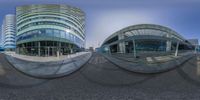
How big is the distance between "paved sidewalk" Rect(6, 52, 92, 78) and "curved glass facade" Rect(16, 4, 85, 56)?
0.66 m

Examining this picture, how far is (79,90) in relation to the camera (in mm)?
3939

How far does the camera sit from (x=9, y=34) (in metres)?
5.24

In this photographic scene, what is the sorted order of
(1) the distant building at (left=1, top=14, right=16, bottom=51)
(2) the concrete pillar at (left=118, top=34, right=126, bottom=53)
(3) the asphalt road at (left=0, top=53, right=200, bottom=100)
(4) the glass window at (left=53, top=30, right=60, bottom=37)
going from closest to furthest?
(3) the asphalt road at (left=0, top=53, right=200, bottom=100) → (4) the glass window at (left=53, top=30, right=60, bottom=37) → (1) the distant building at (left=1, top=14, right=16, bottom=51) → (2) the concrete pillar at (left=118, top=34, right=126, bottom=53)

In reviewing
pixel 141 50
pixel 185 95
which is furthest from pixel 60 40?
pixel 141 50

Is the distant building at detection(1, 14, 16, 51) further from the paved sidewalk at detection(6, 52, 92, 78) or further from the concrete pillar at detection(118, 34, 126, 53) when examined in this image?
the concrete pillar at detection(118, 34, 126, 53)

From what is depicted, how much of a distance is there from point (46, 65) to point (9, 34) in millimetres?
1585

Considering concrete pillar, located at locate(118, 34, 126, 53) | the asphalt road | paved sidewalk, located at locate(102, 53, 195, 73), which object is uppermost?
concrete pillar, located at locate(118, 34, 126, 53)

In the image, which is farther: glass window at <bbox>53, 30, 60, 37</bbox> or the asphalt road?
glass window at <bbox>53, 30, 60, 37</bbox>

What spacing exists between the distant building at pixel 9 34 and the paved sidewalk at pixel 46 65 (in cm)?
61

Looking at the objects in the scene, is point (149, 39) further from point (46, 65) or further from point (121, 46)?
point (46, 65)

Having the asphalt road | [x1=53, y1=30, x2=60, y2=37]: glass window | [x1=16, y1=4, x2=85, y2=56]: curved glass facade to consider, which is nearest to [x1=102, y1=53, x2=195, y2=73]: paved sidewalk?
the asphalt road

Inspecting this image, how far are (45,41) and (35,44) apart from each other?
13.9 inches

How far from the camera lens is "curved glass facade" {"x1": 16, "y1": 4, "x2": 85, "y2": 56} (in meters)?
4.90

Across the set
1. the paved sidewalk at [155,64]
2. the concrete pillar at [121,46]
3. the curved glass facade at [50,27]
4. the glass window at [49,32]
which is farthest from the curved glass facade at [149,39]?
the glass window at [49,32]
